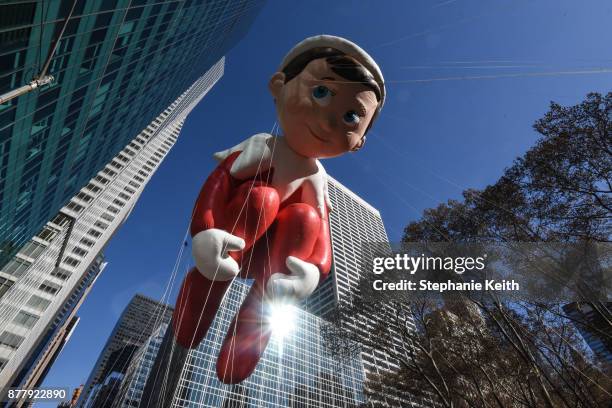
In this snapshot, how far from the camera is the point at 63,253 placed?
23.2 meters

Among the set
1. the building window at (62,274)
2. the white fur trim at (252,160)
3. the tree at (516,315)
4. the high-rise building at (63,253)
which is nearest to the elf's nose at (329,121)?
the white fur trim at (252,160)

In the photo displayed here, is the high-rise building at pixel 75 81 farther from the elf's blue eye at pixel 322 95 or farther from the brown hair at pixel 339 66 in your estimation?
the elf's blue eye at pixel 322 95

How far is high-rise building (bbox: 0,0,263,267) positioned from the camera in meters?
8.38

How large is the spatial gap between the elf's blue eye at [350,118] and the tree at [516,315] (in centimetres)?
541

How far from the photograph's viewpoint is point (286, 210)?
4.09 m

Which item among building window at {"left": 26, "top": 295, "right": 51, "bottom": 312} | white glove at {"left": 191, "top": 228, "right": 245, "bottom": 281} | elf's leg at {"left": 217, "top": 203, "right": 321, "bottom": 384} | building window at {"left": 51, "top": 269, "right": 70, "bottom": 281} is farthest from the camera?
building window at {"left": 51, "top": 269, "right": 70, "bottom": 281}

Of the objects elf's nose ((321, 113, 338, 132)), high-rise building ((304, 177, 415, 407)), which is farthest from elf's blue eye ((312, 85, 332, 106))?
high-rise building ((304, 177, 415, 407))

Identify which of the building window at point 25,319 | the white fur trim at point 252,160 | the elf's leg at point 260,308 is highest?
the building window at point 25,319

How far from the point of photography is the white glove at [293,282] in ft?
10.6

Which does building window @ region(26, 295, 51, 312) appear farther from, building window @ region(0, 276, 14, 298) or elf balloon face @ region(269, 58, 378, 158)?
elf balloon face @ region(269, 58, 378, 158)

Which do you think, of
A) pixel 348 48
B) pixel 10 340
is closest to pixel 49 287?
pixel 10 340

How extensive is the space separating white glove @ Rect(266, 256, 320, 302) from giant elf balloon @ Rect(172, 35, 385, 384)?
11 mm

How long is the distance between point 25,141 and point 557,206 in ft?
56.3

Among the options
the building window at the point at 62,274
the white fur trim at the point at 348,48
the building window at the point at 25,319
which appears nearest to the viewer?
A: the white fur trim at the point at 348,48
